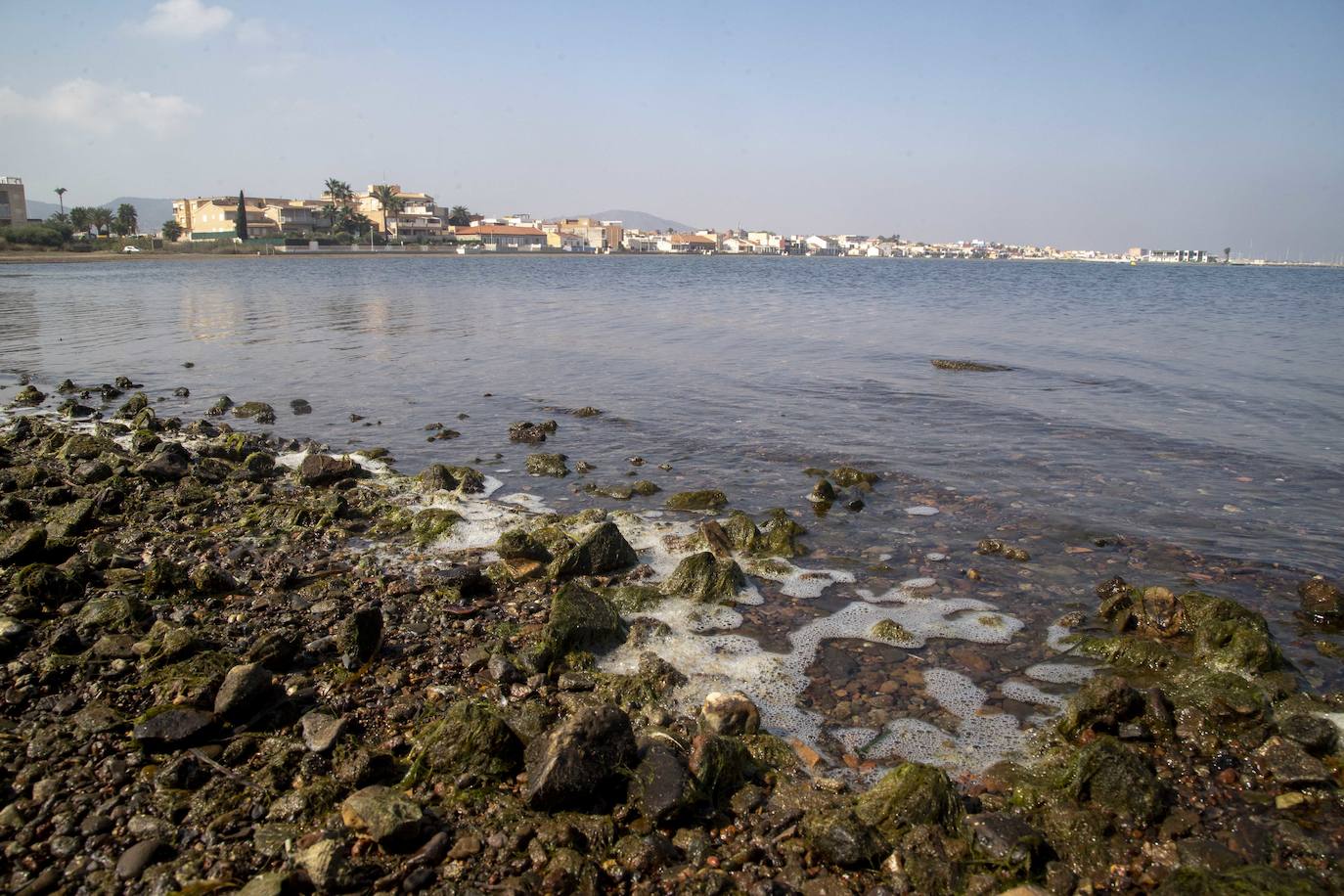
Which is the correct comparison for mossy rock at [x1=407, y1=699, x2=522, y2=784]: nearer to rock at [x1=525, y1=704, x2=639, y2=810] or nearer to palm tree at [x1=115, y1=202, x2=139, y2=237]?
rock at [x1=525, y1=704, x2=639, y2=810]

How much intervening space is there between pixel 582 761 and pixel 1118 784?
10.5ft

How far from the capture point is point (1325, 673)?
21.4ft

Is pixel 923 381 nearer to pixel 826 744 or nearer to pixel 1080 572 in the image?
pixel 1080 572

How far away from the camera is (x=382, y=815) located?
4.34 metres

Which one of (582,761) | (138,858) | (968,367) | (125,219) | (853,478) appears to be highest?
(125,219)

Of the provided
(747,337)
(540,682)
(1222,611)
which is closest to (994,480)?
(1222,611)

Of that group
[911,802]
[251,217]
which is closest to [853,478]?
[911,802]

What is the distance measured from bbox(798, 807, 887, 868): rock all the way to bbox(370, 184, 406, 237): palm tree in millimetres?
167295

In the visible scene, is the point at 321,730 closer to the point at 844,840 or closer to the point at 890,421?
the point at 844,840

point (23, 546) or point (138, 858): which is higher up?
point (23, 546)

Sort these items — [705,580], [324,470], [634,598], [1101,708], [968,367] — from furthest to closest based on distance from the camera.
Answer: [968,367], [324,470], [705,580], [634,598], [1101,708]

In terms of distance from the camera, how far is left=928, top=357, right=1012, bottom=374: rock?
22.0 meters

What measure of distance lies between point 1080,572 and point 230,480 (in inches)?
423

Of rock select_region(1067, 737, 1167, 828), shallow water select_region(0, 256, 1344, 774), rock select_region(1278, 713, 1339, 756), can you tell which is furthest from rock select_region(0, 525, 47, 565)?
rock select_region(1278, 713, 1339, 756)
